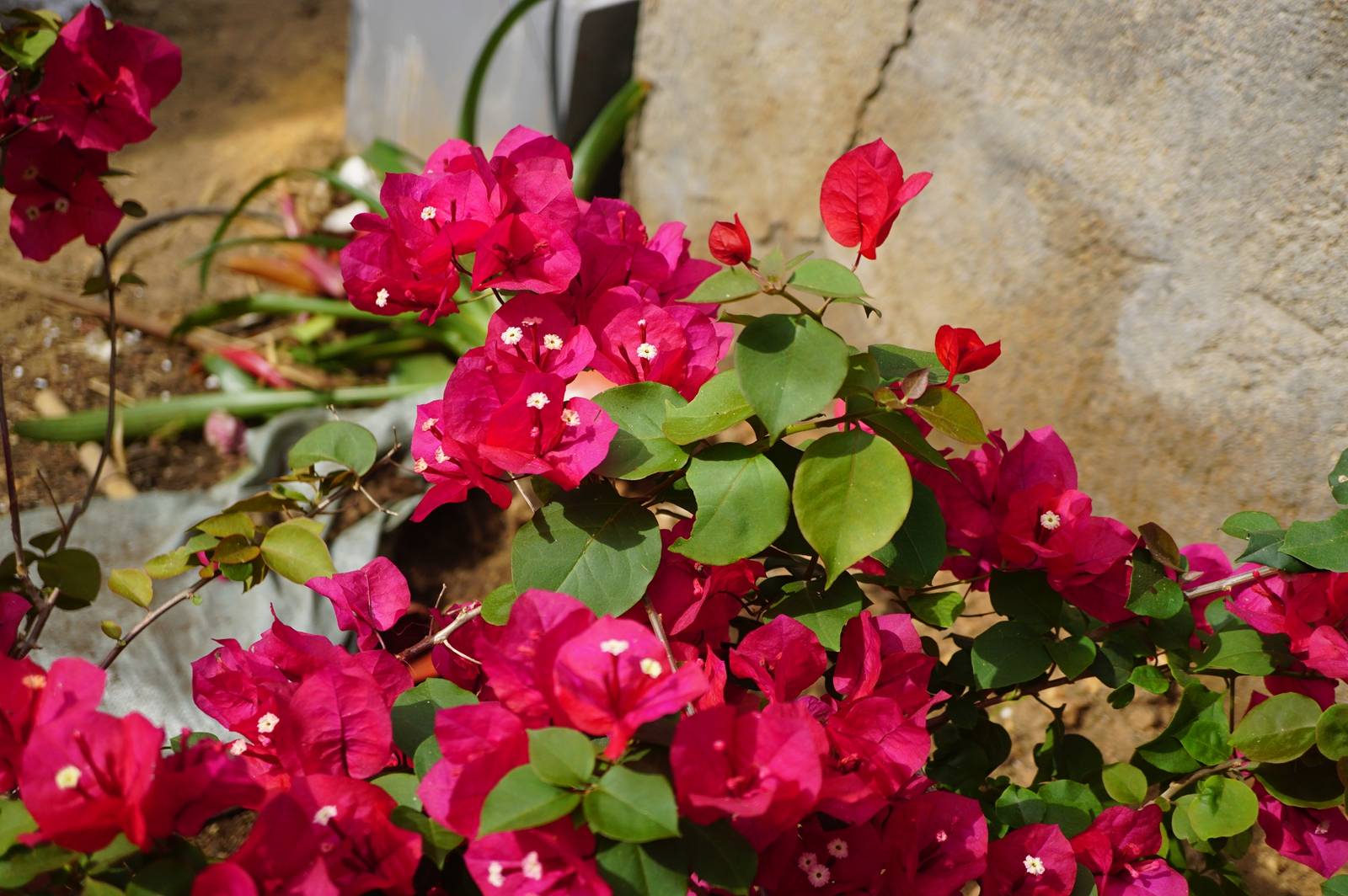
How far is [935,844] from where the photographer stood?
0.54 meters

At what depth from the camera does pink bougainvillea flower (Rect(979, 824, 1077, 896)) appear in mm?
549

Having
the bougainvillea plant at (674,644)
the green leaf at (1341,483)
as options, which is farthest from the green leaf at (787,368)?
the green leaf at (1341,483)

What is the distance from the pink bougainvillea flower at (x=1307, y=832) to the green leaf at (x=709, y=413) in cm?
43

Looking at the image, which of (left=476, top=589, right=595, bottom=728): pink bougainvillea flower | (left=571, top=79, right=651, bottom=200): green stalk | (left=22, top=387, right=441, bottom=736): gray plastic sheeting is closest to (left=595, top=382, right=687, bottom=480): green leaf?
(left=476, top=589, right=595, bottom=728): pink bougainvillea flower

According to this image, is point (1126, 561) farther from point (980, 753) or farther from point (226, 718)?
point (226, 718)

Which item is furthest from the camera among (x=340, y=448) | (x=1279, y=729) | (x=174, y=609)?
(x=174, y=609)

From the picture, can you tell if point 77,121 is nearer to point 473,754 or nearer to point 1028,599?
point 473,754

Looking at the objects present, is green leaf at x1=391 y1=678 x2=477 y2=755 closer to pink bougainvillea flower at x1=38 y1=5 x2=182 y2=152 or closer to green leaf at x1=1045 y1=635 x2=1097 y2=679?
green leaf at x1=1045 y1=635 x2=1097 y2=679

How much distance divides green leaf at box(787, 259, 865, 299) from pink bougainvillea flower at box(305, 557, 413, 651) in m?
0.28

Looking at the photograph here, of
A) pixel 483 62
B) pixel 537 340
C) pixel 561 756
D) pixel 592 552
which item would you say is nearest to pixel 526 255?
pixel 537 340

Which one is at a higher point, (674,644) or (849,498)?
(849,498)

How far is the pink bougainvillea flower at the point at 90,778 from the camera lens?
391 millimetres

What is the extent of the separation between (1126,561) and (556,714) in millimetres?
393

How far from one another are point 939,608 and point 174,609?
985 mm
